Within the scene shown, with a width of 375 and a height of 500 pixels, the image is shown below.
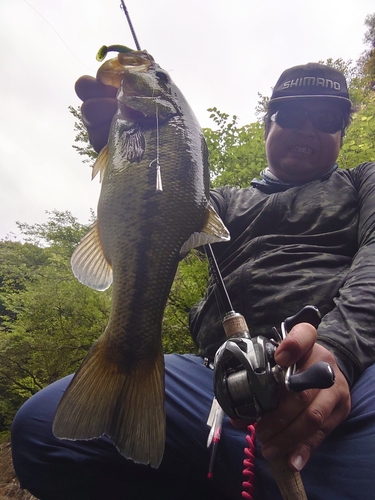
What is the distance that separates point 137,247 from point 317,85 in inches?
77.4

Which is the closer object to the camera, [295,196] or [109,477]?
[109,477]

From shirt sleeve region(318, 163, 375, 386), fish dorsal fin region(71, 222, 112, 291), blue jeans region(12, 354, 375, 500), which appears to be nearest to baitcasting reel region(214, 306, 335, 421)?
shirt sleeve region(318, 163, 375, 386)

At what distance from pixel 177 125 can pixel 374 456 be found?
1503 millimetres

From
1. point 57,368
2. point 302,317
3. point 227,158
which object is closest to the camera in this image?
point 302,317

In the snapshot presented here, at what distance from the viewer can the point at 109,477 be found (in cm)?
176

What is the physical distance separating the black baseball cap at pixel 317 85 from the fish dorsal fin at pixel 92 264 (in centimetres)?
179

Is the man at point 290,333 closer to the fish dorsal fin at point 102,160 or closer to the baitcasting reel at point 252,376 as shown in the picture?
the baitcasting reel at point 252,376

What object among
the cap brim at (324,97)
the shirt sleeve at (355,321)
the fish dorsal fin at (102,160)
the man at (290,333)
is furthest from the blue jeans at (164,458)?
the cap brim at (324,97)

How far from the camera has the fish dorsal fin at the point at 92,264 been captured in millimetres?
1571

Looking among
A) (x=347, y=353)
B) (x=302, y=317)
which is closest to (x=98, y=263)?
(x=302, y=317)

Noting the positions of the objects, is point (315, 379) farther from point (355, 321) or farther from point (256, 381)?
point (355, 321)

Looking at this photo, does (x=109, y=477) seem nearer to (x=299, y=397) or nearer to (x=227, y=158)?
(x=299, y=397)

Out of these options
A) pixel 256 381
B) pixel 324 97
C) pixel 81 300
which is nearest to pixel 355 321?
pixel 256 381

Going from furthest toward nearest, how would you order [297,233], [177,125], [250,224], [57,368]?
[57,368] < [250,224] < [297,233] < [177,125]
